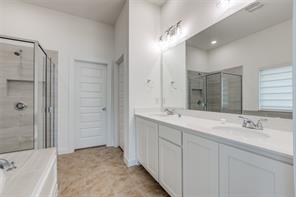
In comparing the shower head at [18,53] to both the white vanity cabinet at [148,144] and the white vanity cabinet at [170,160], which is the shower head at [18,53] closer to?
the white vanity cabinet at [148,144]

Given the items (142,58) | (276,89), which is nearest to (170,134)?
(276,89)

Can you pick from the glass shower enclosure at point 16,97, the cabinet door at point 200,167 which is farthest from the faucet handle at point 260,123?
the glass shower enclosure at point 16,97

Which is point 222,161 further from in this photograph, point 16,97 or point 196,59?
point 16,97

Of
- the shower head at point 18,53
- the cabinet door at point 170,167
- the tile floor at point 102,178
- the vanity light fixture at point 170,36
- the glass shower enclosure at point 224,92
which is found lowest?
the tile floor at point 102,178

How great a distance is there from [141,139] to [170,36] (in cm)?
185

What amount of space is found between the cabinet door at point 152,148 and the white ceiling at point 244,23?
1317mm

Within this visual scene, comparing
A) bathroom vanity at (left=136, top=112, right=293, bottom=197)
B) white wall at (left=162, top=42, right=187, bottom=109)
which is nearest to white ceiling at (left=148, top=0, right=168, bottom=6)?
white wall at (left=162, top=42, right=187, bottom=109)

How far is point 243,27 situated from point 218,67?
488mm

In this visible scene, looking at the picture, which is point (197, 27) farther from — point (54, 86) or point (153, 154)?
point (54, 86)

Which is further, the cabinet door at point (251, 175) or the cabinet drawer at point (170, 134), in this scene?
the cabinet drawer at point (170, 134)

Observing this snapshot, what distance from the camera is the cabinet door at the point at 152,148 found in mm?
1903

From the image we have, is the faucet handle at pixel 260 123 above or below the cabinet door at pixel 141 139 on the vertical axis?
above

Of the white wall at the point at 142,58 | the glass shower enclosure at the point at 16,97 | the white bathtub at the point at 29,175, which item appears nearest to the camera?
the white bathtub at the point at 29,175

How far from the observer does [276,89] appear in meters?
1.34
